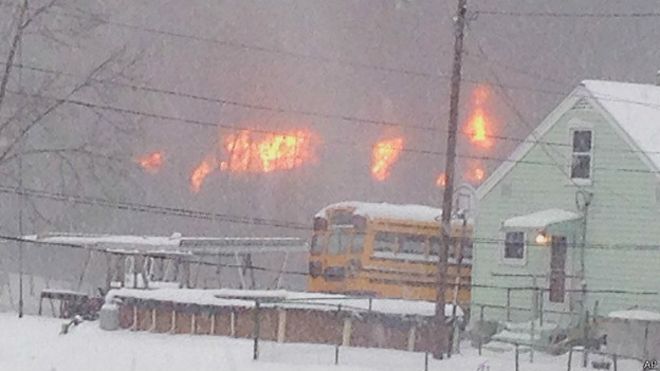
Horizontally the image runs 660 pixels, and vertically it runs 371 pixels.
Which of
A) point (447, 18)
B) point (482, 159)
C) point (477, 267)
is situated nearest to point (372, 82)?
point (447, 18)

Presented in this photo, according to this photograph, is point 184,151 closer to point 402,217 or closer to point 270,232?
point 270,232

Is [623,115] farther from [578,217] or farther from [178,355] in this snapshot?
[178,355]

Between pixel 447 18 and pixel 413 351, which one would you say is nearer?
pixel 413 351

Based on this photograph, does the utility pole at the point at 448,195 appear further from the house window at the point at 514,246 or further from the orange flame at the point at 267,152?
the orange flame at the point at 267,152

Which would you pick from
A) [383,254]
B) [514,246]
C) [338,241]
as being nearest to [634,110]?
[514,246]

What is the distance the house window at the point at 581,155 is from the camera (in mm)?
31531

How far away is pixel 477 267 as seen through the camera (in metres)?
33.6

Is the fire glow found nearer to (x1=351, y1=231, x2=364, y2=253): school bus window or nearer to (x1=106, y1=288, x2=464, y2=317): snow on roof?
(x1=351, y1=231, x2=364, y2=253): school bus window

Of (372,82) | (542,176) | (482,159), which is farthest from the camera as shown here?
(372,82)

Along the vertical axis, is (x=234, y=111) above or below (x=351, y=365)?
above

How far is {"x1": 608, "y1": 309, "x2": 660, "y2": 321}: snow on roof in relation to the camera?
2830cm

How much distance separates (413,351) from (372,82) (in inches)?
2049

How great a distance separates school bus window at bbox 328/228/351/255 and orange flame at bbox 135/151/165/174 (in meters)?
32.3

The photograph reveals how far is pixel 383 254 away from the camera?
1296 inches
